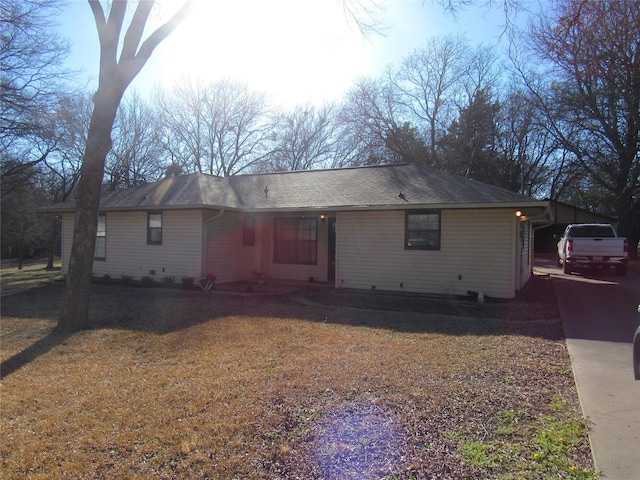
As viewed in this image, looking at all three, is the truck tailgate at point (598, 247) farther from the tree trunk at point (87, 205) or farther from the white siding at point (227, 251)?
the tree trunk at point (87, 205)

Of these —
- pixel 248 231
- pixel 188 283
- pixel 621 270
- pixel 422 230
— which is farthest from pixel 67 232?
pixel 621 270

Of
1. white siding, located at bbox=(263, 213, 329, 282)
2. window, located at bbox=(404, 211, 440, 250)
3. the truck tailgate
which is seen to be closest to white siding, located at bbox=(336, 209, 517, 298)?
window, located at bbox=(404, 211, 440, 250)

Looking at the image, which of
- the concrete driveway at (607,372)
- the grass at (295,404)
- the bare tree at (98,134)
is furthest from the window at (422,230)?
the bare tree at (98,134)

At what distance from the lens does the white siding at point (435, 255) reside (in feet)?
34.0

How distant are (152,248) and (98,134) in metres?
7.05

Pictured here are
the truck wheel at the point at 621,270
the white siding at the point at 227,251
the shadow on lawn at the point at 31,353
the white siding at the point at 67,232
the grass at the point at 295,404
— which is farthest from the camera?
the white siding at the point at 67,232

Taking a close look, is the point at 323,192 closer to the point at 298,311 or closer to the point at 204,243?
the point at 204,243

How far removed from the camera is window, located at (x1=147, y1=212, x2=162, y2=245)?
13.7 meters

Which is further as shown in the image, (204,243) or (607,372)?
(204,243)

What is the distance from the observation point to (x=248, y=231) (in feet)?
47.5

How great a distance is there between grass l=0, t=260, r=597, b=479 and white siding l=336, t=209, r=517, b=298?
3.16 metres

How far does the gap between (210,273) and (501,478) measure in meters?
11.2

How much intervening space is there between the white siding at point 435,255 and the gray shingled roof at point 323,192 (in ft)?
1.50

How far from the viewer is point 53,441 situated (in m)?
3.40
